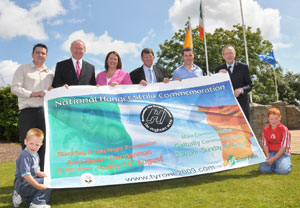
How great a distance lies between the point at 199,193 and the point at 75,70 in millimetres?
2875

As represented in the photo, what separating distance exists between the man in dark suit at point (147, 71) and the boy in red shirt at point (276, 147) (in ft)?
7.14

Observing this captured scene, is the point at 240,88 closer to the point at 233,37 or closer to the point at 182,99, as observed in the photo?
the point at 182,99

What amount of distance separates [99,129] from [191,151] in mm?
1531

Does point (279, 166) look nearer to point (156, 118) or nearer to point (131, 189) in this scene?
point (156, 118)

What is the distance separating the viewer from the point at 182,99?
449cm

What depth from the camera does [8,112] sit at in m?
12.3

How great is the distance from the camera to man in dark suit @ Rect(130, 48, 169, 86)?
4.97 meters

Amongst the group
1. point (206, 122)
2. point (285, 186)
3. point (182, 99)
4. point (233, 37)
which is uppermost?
point (233, 37)

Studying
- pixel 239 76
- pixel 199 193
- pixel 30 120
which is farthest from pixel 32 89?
pixel 239 76

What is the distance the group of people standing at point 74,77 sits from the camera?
13.4 ft

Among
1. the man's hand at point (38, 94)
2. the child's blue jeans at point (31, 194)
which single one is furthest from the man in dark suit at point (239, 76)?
the child's blue jeans at point (31, 194)

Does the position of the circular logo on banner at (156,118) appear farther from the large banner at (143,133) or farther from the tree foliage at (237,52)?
the tree foliage at (237,52)

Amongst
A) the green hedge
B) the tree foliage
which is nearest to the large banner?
the green hedge

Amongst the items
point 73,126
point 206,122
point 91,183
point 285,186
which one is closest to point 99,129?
point 73,126
